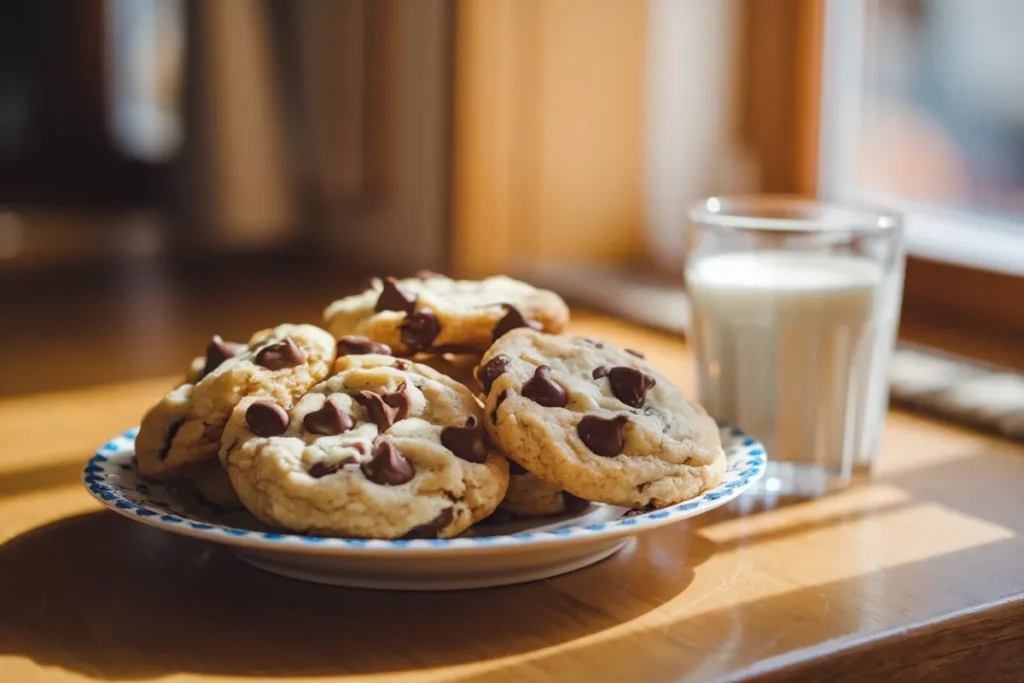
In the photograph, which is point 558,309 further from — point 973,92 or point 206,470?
point 973,92

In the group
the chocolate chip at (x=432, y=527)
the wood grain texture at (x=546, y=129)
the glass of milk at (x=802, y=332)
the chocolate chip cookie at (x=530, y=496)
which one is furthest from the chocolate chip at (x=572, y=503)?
the wood grain texture at (x=546, y=129)

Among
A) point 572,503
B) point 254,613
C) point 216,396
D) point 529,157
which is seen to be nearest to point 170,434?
point 216,396

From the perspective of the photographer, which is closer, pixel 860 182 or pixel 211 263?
pixel 860 182

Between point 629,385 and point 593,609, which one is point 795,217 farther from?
point 593,609

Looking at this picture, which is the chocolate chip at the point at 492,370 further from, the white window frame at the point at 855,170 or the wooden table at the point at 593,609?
the white window frame at the point at 855,170

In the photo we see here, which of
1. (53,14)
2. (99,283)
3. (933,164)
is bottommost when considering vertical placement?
(99,283)

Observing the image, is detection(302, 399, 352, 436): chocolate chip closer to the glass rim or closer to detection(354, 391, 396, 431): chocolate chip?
detection(354, 391, 396, 431): chocolate chip

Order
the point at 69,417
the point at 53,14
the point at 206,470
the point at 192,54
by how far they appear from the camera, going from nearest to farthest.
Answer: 1. the point at 206,470
2. the point at 69,417
3. the point at 192,54
4. the point at 53,14

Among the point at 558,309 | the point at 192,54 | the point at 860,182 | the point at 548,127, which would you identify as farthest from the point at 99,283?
the point at 558,309
